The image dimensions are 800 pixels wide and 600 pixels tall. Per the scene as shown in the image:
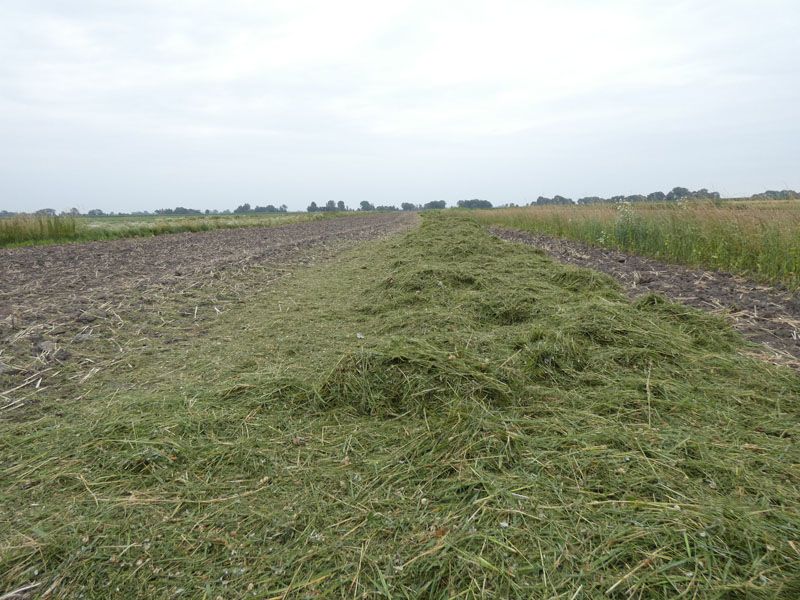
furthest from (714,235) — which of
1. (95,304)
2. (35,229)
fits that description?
(35,229)

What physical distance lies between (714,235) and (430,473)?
895 cm

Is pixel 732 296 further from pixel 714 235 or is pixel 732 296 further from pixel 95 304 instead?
pixel 95 304

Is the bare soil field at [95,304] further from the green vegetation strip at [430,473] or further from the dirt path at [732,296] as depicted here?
the dirt path at [732,296]

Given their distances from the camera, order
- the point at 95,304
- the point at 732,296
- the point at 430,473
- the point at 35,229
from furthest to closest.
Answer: the point at 35,229 → the point at 732,296 → the point at 95,304 → the point at 430,473

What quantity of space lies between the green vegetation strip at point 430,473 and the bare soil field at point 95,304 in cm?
66

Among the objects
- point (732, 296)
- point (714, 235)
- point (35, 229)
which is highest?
point (35, 229)

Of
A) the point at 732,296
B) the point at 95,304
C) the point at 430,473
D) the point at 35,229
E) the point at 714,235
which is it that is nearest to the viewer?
the point at 430,473

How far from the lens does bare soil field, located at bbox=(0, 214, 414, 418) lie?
3.76m

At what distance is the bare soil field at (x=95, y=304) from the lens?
12.3 ft

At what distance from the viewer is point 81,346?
168 inches

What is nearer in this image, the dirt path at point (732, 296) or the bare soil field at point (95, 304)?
the bare soil field at point (95, 304)

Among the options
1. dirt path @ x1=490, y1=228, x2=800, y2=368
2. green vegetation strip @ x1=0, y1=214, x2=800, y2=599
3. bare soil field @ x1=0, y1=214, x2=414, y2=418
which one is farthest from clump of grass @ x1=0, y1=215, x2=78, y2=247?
dirt path @ x1=490, y1=228, x2=800, y2=368

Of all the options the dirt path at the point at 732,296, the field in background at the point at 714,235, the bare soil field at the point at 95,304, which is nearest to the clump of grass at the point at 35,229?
the bare soil field at the point at 95,304

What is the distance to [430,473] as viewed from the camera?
212 centimetres
